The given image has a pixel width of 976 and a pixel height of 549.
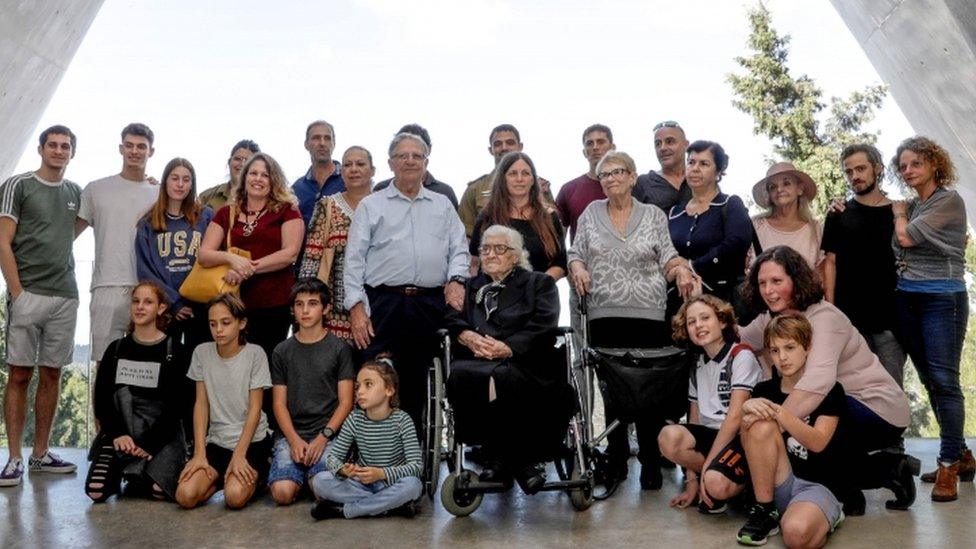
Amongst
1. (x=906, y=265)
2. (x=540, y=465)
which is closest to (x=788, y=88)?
(x=906, y=265)

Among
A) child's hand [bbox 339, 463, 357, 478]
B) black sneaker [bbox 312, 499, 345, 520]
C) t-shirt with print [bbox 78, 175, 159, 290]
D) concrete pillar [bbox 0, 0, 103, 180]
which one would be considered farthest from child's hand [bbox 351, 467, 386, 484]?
concrete pillar [bbox 0, 0, 103, 180]

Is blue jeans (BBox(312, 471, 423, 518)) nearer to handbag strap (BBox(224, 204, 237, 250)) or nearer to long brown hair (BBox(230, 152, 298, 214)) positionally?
handbag strap (BBox(224, 204, 237, 250))

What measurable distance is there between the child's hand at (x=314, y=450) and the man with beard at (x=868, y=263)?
2337mm

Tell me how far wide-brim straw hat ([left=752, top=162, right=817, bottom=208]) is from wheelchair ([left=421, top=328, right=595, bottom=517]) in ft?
4.57

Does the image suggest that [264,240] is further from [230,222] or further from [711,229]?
[711,229]

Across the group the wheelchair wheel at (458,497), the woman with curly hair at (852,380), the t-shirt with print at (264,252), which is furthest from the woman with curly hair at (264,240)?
the woman with curly hair at (852,380)

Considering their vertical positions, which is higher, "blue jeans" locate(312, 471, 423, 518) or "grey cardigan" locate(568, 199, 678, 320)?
"grey cardigan" locate(568, 199, 678, 320)

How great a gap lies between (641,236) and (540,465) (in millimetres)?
1141

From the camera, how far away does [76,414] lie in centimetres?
590

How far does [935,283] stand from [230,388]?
306 centimetres

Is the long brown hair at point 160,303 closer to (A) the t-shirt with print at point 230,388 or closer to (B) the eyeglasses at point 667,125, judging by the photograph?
(A) the t-shirt with print at point 230,388

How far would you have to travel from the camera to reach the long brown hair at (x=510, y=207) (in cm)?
427

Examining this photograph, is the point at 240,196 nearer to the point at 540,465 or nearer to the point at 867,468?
the point at 540,465

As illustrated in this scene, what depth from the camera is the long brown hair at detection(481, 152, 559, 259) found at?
427 centimetres
